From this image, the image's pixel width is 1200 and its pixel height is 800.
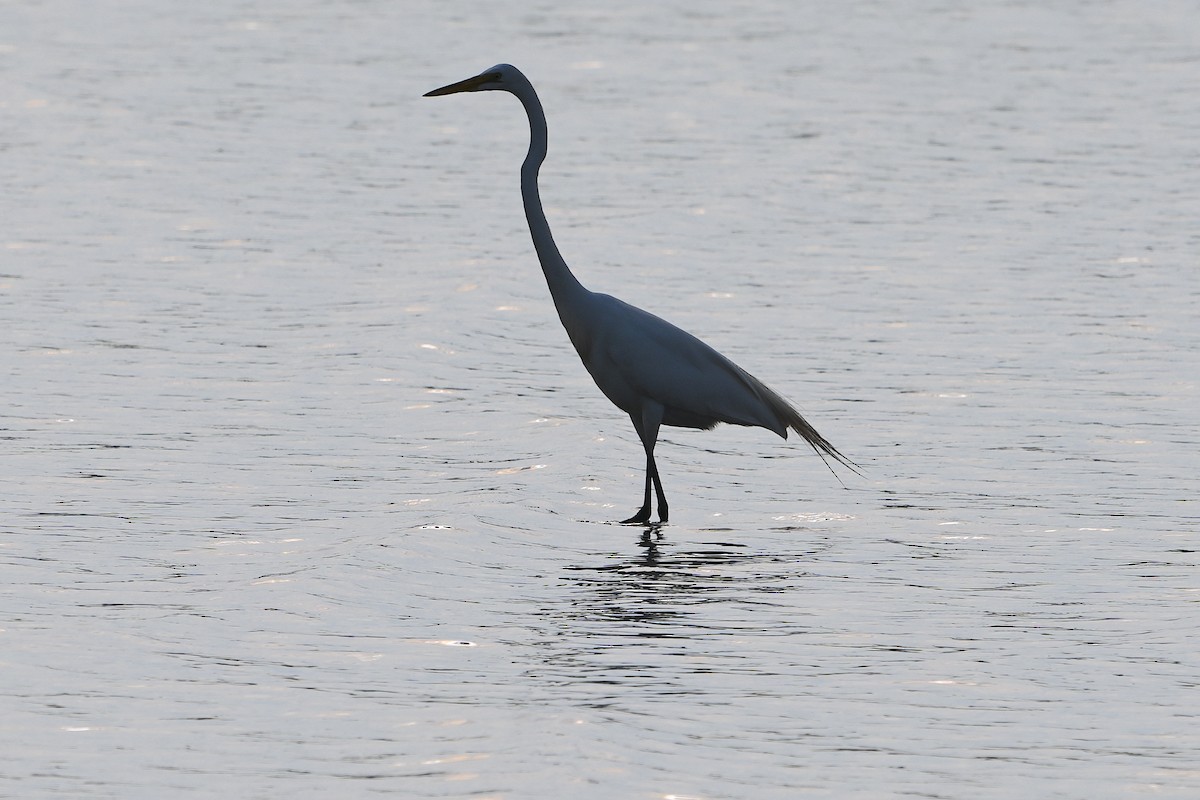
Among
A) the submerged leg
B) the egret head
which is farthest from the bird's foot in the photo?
the egret head

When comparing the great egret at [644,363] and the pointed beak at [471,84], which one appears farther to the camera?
the pointed beak at [471,84]

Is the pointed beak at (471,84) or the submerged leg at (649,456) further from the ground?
the pointed beak at (471,84)

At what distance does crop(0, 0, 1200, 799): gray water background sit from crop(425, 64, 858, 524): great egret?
53cm

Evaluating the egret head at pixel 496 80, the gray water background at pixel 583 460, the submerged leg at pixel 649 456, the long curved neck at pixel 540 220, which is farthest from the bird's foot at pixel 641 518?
the egret head at pixel 496 80

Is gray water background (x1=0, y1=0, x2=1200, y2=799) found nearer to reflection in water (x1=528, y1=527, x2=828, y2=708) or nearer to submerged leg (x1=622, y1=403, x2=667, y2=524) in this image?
reflection in water (x1=528, y1=527, x2=828, y2=708)

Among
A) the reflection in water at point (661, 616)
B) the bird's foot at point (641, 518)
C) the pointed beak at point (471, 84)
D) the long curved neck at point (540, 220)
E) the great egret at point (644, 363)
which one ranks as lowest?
the bird's foot at point (641, 518)

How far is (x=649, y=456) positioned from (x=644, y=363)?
0.48m

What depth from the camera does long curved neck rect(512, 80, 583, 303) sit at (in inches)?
431

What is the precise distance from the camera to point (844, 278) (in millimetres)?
17938

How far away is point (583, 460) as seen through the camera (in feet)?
40.4

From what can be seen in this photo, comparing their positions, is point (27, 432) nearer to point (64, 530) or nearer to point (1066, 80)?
point (64, 530)

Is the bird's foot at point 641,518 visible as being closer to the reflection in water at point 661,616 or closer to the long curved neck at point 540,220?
the reflection in water at point 661,616

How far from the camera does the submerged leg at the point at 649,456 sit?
424 inches

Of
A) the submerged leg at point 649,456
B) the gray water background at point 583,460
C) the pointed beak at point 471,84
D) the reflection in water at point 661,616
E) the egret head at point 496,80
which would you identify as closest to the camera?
the gray water background at point 583,460
